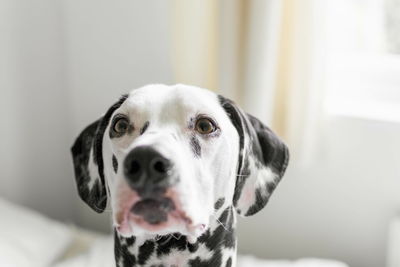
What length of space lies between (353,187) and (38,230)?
3.43 ft

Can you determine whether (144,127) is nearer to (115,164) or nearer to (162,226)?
(115,164)

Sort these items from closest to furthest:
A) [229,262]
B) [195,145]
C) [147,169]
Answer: [147,169]
[195,145]
[229,262]

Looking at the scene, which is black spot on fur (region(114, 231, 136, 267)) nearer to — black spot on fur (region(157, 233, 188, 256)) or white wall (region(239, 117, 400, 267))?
black spot on fur (region(157, 233, 188, 256))

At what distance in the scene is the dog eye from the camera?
3.69 ft

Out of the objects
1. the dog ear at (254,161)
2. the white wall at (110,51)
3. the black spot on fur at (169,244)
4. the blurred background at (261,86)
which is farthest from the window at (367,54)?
the black spot on fur at (169,244)

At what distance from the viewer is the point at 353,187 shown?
2094 millimetres

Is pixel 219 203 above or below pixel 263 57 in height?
below

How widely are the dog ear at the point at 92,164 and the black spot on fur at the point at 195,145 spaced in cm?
21

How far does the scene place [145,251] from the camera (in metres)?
1.14

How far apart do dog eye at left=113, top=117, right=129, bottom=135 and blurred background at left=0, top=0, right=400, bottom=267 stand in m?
0.82

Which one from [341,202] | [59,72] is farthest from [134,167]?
[59,72]

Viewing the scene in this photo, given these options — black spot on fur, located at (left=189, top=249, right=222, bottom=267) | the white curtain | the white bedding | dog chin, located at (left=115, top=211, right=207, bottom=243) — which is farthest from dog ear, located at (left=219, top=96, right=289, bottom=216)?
the white bedding

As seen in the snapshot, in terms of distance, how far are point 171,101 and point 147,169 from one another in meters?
0.20

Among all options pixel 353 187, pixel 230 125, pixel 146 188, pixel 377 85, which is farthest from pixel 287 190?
pixel 146 188
